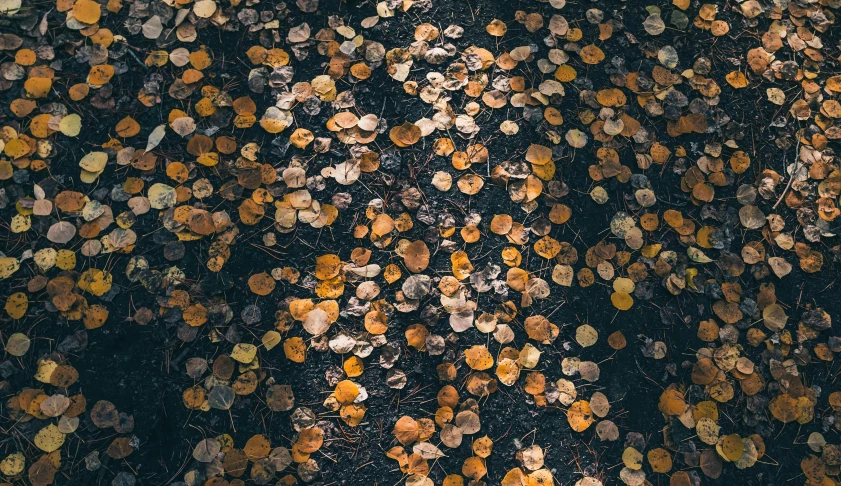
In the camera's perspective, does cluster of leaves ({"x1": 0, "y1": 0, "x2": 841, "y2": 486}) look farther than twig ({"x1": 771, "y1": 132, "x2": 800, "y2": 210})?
No

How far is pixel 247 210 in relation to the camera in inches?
89.1

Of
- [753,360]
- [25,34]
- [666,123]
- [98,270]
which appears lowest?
[753,360]

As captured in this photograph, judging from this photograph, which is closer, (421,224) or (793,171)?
(421,224)

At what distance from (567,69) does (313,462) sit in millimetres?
1797

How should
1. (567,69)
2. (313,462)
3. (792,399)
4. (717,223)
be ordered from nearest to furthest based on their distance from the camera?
(313,462) < (792,399) < (717,223) < (567,69)

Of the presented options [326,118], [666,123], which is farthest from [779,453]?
[326,118]

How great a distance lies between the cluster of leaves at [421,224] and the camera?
2074mm

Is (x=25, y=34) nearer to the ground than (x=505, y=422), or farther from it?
farther from it

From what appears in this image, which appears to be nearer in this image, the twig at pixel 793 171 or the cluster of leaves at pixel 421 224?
the cluster of leaves at pixel 421 224

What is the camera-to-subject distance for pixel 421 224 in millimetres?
2285

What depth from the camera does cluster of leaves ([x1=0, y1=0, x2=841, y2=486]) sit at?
207 centimetres

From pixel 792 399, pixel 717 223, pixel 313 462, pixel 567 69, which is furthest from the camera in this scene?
pixel 567 69

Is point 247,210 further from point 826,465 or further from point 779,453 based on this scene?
point 826,465

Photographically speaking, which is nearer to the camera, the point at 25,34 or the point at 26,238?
the point at 26,238
